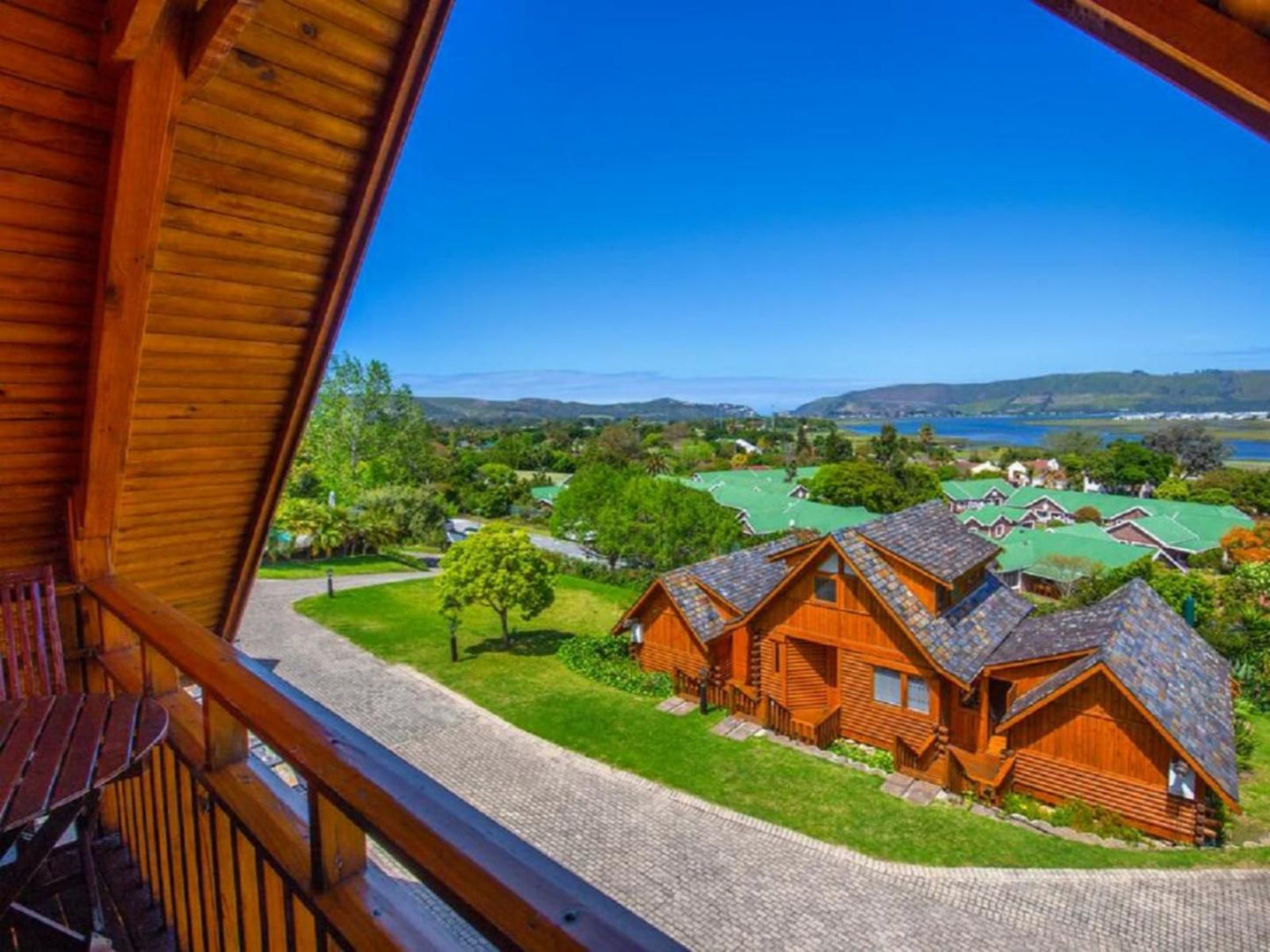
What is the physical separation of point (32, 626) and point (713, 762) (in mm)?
9881

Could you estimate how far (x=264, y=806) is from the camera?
5.39 ft

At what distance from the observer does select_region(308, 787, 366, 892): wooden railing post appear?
4.15 feet

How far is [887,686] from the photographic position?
479 inches

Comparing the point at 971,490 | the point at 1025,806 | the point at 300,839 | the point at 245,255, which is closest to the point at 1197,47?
the point at 300,839

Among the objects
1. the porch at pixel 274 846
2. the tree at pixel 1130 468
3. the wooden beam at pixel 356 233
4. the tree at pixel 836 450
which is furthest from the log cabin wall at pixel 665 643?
the tree at pixel 1130 468

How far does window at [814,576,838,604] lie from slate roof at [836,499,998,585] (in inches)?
41.4

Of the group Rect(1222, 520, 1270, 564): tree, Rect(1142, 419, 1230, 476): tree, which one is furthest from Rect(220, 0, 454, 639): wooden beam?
Rect(1142, 419, 1230, 476): tree

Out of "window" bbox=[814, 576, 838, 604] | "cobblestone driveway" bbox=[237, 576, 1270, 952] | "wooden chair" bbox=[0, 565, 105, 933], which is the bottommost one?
"cobblestone driveway" bbox=[237, 576, 1270, 952]

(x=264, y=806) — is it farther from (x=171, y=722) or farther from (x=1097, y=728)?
(x=1097, y=728)

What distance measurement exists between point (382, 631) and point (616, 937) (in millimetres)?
19537

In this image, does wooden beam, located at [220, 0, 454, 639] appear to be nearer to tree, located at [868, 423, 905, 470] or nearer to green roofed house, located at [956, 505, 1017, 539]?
green roofed house, located at [956, 505, 1017, 539]

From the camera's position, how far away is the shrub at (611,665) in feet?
48.1

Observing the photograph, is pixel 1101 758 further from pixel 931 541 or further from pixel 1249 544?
pixel 1249 544

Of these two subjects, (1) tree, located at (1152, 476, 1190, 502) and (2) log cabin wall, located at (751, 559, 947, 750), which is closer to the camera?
(2) log cabin wall, located at (751, 559, 947, 750)
